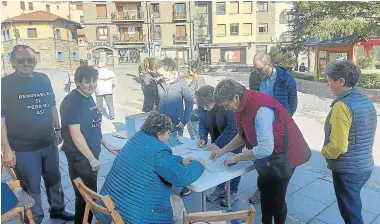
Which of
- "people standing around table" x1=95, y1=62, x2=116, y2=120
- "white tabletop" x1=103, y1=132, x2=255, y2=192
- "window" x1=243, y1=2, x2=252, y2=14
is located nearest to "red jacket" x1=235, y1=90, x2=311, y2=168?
"white tabletop" x1=103, y1=132, x2=255, y2=192

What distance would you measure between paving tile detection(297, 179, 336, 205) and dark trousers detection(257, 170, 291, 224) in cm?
117

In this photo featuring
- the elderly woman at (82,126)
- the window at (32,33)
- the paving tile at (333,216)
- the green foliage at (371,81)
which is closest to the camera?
the elderly woman at (82,126)

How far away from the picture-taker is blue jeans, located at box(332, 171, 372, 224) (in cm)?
223

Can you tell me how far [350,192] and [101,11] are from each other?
34967 mm

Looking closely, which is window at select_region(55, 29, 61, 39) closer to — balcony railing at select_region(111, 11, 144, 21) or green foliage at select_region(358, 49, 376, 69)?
balcony railing at select_region(111, 11, 144, 21)

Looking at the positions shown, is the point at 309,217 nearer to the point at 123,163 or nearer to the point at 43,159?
the point at 123,163

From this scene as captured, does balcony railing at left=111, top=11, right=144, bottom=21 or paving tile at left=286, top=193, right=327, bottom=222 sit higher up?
balcony railing at left=111, top=11, right=144, bottom=21

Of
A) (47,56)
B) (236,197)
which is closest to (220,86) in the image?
(236,197)

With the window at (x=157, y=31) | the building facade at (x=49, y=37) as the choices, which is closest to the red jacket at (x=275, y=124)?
the building facade at (x=49, y=37)

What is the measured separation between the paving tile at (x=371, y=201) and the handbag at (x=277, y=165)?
1.47m

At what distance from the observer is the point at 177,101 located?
3900 millimetres

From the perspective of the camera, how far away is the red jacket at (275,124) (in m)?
2.12

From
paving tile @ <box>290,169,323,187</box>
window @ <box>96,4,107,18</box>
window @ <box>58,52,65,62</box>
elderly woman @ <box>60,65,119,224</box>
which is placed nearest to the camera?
elderly woman @ <box>60,65,119,224</box>

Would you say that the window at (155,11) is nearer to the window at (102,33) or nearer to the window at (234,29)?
the window at (102,33)
